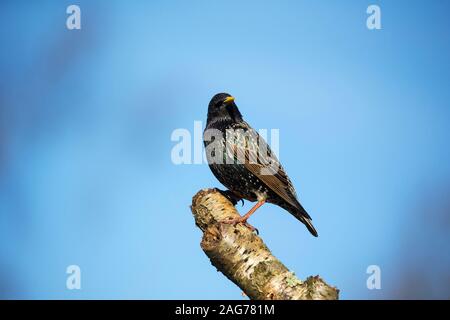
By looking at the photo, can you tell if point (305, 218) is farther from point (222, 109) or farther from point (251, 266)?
point (251, 266)

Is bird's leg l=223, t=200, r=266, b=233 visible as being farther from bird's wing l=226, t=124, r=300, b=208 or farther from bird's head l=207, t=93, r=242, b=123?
bird's head l=207, t=93, r=242, b=123

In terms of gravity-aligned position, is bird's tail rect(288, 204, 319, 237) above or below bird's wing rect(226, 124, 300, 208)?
below

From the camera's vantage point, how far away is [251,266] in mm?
4172

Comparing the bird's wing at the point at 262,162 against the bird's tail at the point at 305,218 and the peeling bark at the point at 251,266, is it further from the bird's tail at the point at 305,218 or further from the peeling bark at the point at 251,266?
the peeling bark at the point at 251,266

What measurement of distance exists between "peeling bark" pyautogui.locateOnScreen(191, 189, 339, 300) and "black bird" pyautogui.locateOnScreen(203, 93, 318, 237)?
1.68 m

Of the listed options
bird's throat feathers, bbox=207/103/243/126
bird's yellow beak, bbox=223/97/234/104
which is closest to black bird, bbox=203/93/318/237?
bird's yellow beak, bbox=223/97/234/104

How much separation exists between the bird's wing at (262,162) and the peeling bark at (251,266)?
168 cm

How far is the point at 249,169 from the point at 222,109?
1.11 meters

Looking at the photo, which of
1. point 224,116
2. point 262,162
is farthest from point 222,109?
point 262,162

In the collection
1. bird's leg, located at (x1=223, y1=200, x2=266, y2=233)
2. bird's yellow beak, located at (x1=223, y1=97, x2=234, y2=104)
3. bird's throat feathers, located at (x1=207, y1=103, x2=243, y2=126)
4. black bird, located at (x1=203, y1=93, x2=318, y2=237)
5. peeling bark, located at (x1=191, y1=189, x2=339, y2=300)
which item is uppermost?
bird's yellow beak, located at (x1=223, y1=97, x2=234, y2=104)

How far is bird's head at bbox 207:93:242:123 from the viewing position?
24.0ft

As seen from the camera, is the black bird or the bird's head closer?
the black bird

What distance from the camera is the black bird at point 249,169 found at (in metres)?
6.64
